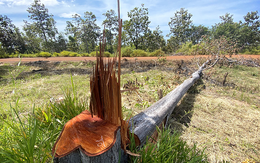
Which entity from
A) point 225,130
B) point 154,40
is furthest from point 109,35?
point 225,130

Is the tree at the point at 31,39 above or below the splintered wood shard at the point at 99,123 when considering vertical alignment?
above

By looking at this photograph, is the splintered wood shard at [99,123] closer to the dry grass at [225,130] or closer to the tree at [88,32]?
the dry grass at [225,130]

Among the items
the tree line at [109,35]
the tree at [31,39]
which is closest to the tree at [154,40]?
the tree line at [109,35]

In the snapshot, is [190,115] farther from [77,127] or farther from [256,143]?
[77,127]

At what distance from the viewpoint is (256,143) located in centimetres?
212

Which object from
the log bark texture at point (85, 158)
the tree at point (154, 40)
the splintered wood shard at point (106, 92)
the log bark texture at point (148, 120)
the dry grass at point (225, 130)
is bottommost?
the dry grass at point (225, 130)

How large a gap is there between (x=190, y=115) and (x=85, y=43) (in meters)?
36.9

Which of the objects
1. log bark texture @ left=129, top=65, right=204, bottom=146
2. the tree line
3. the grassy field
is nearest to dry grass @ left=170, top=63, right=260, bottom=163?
the grassy field

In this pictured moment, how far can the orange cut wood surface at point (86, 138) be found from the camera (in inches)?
30.4

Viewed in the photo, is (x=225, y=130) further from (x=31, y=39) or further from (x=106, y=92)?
(x=31, y=39)

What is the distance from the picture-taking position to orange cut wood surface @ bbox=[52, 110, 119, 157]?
0.77 m

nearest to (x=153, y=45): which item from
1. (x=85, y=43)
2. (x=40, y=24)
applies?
(x=85, y=43)

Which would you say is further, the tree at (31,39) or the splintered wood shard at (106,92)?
the tree at (31,39)

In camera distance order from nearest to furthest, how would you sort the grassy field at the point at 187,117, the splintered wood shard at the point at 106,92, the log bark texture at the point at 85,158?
the log bark texture at the point at 85,158, the splintered wood shard at the point at 106,92, the grassy field at the point at 187,117
